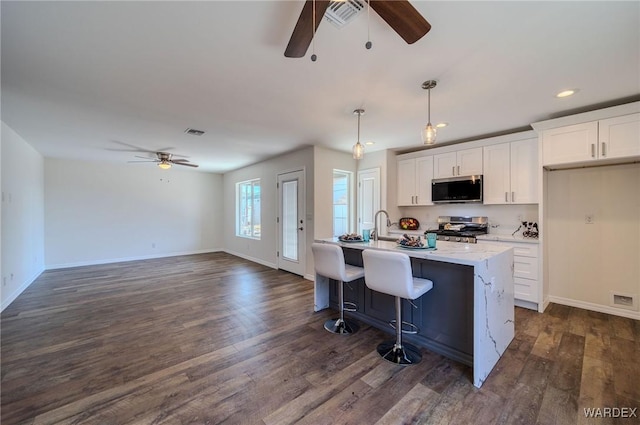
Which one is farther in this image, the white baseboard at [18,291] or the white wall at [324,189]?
the white wall at [324,189]

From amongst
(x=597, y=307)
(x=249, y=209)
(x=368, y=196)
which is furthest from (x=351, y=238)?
(x=249, y=209)

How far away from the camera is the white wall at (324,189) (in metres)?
4.79

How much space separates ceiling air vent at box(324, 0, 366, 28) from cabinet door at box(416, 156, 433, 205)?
365 centimetres

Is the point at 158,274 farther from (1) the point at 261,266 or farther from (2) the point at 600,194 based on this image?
(2) the point at 600,194

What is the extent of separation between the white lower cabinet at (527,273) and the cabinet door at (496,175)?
0.76 m

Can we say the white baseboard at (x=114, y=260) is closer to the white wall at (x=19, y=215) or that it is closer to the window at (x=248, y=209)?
the white wall at (x=19, y=215)

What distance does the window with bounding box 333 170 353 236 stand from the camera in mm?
5526

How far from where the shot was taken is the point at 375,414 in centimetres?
170

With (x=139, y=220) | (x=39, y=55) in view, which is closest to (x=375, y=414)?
(x=39, y=55)

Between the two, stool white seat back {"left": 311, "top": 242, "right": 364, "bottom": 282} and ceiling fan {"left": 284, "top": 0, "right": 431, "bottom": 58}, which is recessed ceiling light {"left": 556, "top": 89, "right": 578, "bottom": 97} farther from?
stool white seat back {"left": 311, "top": 242, "right": 364, "bottom": 282}

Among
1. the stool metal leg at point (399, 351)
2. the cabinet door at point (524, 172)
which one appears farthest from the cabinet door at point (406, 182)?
the stool metal leg at point (399, 351)

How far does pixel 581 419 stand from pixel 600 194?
3007mm

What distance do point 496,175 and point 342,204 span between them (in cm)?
278

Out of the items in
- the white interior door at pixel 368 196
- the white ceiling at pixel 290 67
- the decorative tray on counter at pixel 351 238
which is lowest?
the decorative tray on counter at pixel 351 238
